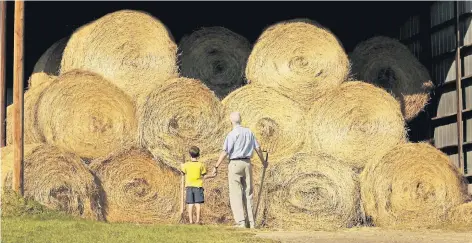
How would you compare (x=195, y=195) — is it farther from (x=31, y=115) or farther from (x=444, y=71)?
(x=444, y=71)

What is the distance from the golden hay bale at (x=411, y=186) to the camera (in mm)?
17062

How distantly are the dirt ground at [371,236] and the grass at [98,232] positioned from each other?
40 cm

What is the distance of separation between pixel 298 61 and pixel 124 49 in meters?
2.66

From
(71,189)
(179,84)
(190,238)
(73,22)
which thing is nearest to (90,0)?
(73,22)

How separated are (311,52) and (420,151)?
2.53 meters

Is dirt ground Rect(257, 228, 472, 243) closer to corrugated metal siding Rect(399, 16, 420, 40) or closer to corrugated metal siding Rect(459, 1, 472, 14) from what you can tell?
corrugated metal siding Rect(459, 1, 472, 14)

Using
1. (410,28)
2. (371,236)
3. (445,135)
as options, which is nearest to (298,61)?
(445,135)

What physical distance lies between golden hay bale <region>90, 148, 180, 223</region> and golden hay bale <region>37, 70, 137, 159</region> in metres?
0.43

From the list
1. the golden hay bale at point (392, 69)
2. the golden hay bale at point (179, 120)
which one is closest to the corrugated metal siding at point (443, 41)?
the golden hay bale at point (392, 69)

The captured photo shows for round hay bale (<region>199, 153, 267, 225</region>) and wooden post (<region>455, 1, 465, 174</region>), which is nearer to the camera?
round hay bale (<region>199, 153, 267, 225</region>)

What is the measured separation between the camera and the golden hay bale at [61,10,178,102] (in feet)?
59.9

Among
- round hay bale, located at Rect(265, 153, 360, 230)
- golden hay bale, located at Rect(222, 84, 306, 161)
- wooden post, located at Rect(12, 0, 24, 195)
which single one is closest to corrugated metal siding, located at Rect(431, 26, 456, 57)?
golden hay bale, located at Rect(222, 84, 306, 161)

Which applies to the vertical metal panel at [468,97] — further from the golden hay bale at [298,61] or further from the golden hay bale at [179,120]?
the golden hay bale at [179,120]

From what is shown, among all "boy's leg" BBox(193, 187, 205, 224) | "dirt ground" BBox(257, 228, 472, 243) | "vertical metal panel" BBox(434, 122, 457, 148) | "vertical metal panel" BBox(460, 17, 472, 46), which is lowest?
"dirt ground" BBox(257, 228, 472, 243)
